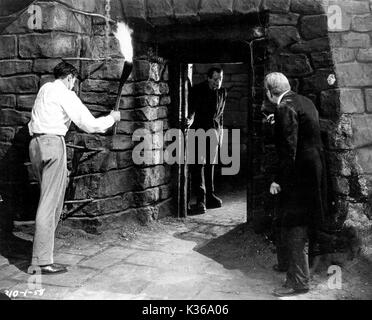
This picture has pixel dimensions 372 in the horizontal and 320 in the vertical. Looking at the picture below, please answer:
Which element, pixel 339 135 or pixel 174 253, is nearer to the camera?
pixel 339 135

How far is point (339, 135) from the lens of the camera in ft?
14.4

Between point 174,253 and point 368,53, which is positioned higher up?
point 368,53

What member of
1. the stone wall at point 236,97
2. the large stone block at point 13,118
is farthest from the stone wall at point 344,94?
the stone wall at point 236,97

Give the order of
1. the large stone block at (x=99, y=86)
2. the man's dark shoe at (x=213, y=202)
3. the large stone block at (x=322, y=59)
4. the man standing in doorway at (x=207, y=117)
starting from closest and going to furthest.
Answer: the large stone block at (x=322, y=59) → the large stone block at (x=99, y=86) → the man standing in doorway at (x=207, y=117) → the man's dark shoe at (x=213, y=202)

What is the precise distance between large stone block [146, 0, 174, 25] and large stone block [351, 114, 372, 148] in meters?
2.28

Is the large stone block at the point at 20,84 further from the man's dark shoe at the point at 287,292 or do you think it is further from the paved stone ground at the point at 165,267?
the man's dark shoe at the point at 287,292

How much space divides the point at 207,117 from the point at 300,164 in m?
3.34

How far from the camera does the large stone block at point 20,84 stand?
201 inches

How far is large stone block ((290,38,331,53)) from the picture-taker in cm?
454

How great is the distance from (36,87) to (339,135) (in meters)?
3.18

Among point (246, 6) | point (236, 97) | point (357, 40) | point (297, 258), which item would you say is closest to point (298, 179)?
point (297, 258)

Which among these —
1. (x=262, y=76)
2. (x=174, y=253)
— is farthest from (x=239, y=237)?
(x=262, y=76)

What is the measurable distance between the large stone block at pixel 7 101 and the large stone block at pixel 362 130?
355 centimetres
